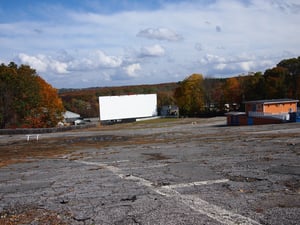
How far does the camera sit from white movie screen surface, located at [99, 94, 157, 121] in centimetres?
8644

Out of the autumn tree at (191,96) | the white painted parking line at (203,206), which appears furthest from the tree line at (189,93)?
the white painted parking line at (203,206)

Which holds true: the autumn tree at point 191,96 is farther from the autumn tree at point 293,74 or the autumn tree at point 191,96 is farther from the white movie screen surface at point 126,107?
the autumn tree at point 293,74

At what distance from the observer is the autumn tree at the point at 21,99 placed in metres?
56.3

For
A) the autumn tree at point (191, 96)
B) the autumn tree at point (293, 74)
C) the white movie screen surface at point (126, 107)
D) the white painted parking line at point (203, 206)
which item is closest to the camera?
the white painted parking line at point (203, 206)

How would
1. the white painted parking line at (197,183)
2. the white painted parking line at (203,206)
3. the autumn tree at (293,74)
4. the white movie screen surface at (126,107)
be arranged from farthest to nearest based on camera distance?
the white movie screen surface at (126,107)
the autumn tree at (293,74)
the white painted parking line at (197,183)
the white painted parking line at (203,206)

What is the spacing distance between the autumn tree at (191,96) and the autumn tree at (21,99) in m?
39.8

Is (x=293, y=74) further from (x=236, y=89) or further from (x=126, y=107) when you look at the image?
(x=126, y=107)

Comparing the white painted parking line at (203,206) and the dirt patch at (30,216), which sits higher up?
the white painted parking line at (203,206)

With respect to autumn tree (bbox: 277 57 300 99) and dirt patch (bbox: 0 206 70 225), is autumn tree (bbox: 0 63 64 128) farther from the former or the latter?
dirt patch (bbox: 0 206 70 225)

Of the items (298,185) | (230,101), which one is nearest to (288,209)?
(298,185)

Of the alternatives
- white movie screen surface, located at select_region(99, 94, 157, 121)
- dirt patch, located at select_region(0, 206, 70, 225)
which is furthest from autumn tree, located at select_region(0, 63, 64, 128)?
dirt patch, located at select_region(0, 206, 70, 225)

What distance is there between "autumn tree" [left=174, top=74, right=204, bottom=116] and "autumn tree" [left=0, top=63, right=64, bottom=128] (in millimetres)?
39835

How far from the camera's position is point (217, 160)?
12.6 meters

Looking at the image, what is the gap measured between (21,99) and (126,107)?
3650cm
